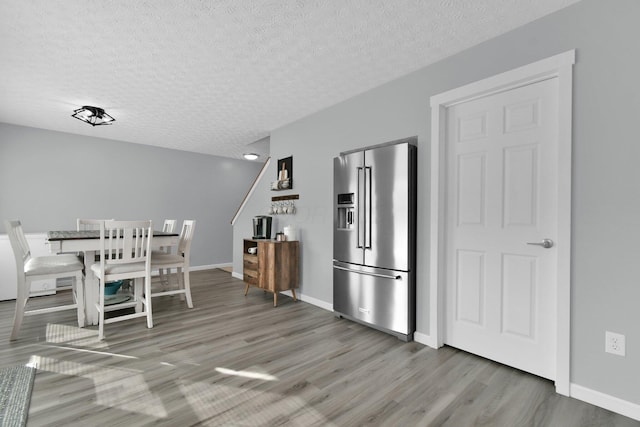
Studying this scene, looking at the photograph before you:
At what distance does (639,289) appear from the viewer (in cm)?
164

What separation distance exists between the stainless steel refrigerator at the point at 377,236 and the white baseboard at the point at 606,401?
1.12 metres

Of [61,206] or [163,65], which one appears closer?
[163,65]

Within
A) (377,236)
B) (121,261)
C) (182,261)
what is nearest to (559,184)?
(377,236)

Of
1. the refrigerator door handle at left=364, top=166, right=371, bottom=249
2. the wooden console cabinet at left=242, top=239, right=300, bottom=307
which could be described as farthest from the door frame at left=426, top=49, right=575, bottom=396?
the wooden console cabinet at left=242, top=239, right=300, bottom=307

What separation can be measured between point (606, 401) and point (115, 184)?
6.52m

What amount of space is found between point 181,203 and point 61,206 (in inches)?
72.2

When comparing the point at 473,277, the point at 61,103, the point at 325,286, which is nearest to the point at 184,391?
the point at 325,286

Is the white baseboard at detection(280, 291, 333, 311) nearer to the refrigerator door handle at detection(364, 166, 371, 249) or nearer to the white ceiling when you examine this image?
the refrigerator door handle at detection(364, 166, 371, 249)

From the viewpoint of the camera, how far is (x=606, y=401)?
5.66 ft

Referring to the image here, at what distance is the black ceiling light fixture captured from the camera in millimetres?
3641

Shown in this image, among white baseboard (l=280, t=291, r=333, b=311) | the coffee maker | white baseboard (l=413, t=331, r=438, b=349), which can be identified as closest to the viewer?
white baseboard (l=413, t=331, r=438, b=349)

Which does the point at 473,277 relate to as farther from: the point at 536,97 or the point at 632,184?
the point at 536,97

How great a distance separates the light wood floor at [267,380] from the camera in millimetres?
1645

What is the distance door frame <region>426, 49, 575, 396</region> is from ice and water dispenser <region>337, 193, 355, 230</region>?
2.72 feet
